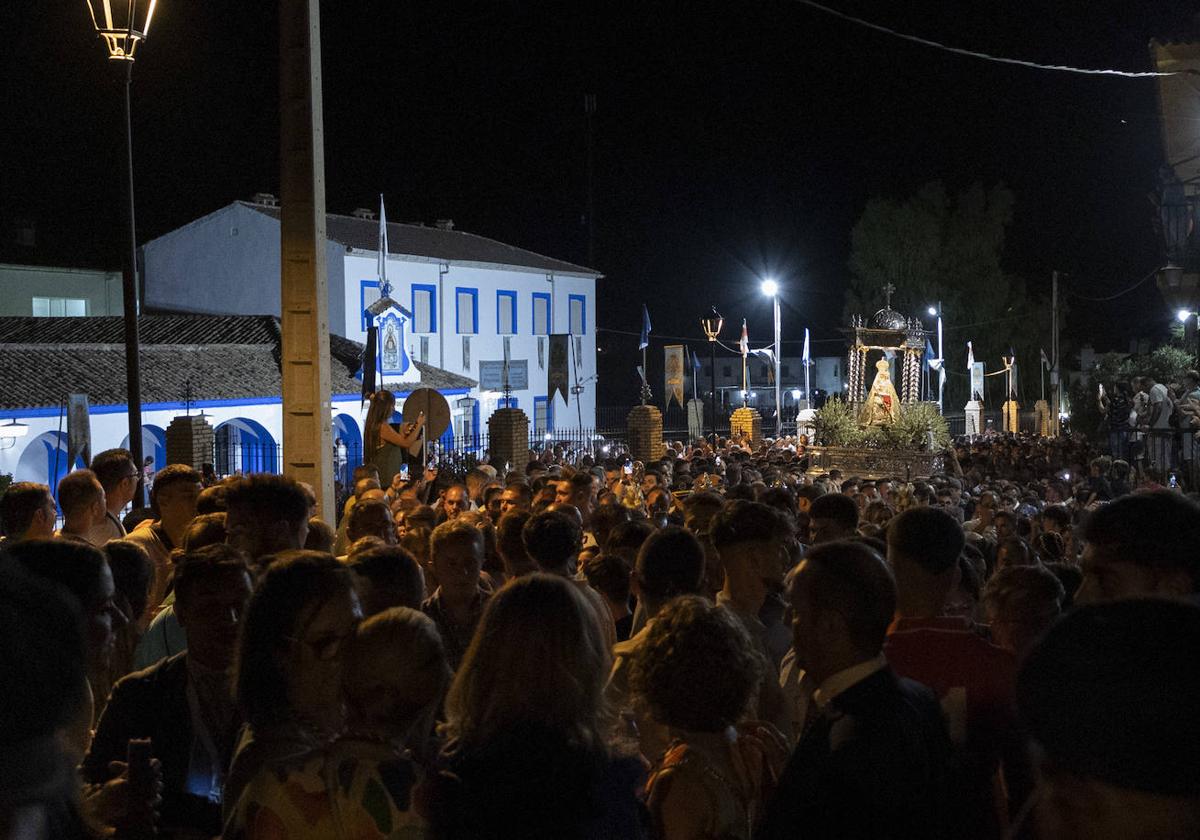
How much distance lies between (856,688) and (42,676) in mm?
1934

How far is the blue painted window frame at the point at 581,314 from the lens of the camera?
50.1 meters

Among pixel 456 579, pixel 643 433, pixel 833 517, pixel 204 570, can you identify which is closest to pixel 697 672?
pixel 204 570

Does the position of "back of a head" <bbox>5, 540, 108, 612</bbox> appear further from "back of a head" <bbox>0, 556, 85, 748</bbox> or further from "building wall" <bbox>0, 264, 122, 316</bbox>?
"building wall" <bbox>0, 264, 122, 316</bbox>

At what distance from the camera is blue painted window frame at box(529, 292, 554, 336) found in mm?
48062

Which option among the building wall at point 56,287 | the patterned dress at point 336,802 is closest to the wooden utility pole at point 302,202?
the patterned dress at point 336,802

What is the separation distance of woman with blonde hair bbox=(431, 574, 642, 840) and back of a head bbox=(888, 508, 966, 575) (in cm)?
168

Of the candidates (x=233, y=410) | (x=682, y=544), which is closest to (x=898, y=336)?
(x=233, y=410)

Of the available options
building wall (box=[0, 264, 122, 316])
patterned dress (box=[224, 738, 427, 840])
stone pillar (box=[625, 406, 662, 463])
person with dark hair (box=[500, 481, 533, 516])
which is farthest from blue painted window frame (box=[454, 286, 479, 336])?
patterned dress (box=[224, 738, 427, 840])

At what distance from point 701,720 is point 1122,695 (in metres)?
1.67

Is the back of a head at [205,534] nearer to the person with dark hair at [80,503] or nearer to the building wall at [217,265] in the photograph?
the person with dark hair at [80,503]

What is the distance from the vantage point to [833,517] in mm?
6785

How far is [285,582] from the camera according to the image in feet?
10.4

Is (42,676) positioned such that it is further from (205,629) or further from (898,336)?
(898,336)

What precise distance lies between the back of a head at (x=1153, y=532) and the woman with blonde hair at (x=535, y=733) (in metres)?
1.88
